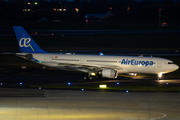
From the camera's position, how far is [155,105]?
99.3ft

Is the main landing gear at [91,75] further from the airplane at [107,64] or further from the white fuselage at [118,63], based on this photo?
the white fuselage at [118,63]

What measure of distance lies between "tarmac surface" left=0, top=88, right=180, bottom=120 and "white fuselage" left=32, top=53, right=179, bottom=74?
969cm

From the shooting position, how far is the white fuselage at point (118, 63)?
44.8 meters

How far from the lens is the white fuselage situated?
147ft

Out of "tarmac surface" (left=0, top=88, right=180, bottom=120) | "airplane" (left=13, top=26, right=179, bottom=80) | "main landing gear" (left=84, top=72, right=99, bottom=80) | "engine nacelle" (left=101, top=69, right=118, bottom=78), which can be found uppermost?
"airplane" (left=13, top=26, right=179, bottom=80)

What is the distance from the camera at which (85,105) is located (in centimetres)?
2991

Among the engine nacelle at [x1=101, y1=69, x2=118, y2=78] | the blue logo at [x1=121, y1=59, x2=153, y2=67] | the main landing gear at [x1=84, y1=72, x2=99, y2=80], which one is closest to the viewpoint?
the engine nacelle at [x1=101, y1=69, x2=118, y2=78]

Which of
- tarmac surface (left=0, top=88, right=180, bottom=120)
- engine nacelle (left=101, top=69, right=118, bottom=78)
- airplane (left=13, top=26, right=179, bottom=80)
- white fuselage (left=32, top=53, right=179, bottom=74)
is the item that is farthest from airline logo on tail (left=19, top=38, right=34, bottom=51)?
engine nacelle (left=101, top=69, right=118, bottom=78)

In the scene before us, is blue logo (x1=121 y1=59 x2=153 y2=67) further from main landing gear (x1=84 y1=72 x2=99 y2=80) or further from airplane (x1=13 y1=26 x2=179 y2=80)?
main landing gear (x1=84 y1=72 x2=99 y2=80)

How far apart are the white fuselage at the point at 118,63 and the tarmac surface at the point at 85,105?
969 centimetres

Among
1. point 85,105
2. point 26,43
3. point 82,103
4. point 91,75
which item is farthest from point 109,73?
point 26,43

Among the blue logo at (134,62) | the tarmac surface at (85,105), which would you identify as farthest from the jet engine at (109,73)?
the tarmac surface at (85,105)

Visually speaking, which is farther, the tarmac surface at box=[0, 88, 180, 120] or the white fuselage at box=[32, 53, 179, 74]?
the white fuselage at box=[32, 53, 179, 74]

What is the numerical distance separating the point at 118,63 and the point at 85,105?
16905mm
